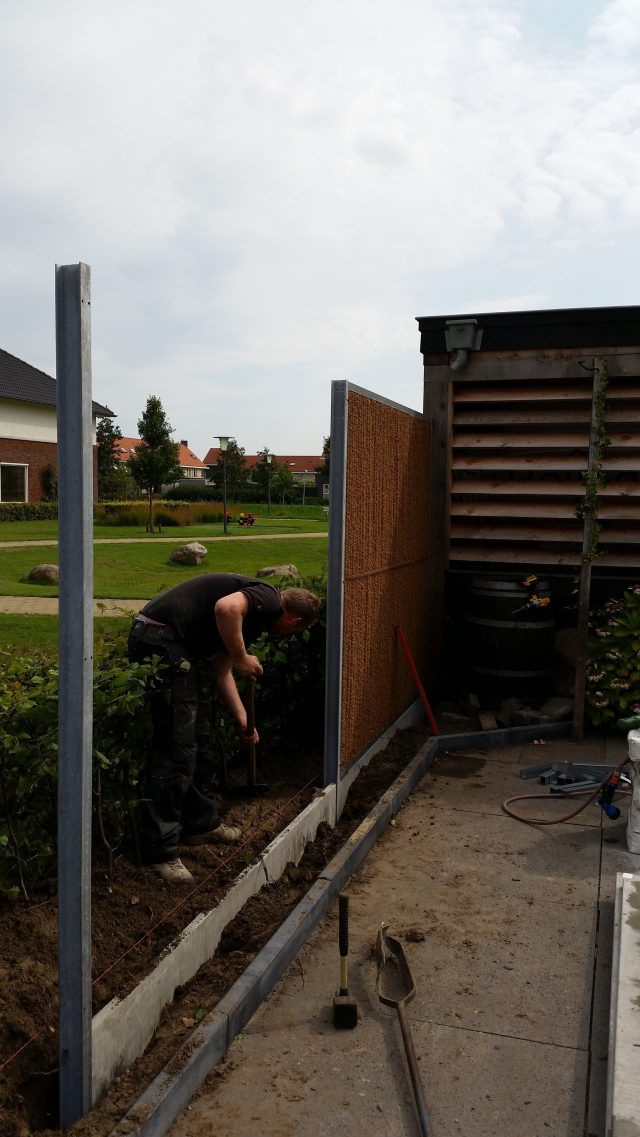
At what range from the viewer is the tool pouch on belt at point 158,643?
3.94 metres

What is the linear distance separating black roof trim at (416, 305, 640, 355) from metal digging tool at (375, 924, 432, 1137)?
5241mm

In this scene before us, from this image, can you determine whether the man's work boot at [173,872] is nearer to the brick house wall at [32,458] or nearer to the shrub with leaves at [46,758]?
the shrub with leaves at [46,758]

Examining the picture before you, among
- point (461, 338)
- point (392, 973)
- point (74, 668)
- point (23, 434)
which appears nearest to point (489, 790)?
point (392, 973)

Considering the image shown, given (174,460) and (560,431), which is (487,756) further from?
(174,460)

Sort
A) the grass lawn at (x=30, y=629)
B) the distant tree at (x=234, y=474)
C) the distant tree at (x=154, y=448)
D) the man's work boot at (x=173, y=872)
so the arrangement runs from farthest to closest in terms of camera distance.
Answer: the distant tree at (x=234, y=474), the distant tree at (x=154, y=448), the grass lawn at (x=30, y=629), the man's work boot at (x=173, y=872)

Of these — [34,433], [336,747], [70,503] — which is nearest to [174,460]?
[34,433]

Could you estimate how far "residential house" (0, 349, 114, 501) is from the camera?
1154 inches

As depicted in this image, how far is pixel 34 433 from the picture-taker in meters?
31.6

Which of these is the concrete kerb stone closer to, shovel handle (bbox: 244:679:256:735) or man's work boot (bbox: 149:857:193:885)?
man's work boot (bbox: 149:857:193:885)

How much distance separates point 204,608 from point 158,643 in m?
0.27

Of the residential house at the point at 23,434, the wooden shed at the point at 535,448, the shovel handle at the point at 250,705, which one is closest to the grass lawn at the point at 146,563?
the wooden shed at the point at 535,448

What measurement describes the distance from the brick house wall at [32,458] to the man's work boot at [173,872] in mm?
28459

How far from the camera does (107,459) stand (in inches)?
2397

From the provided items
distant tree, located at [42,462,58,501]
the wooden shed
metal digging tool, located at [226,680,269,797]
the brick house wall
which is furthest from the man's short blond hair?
distant tree, located at [42,462,58,501]
